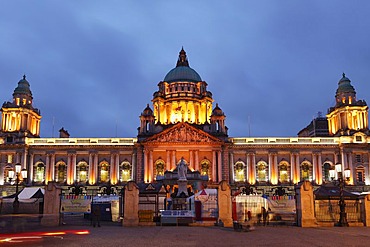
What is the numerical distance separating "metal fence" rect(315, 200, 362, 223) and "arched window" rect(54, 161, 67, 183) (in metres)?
52.5

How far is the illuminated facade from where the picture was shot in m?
78.6

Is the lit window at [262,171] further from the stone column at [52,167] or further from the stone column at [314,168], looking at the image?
the stone column at [52,167]

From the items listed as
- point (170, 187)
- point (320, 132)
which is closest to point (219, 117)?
point (170, 187)

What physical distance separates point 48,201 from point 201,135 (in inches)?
1864

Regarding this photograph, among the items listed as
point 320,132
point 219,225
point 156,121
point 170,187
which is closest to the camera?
point 219,225

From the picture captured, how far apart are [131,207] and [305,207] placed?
12.7 metres

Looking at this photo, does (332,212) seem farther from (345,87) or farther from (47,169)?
(47,169)

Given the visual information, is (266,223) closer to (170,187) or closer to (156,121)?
(170,187)

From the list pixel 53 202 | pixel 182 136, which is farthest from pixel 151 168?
pixel 53 202

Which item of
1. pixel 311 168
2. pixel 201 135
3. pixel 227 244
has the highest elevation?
pixel 201 135

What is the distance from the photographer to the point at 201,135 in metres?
78.9

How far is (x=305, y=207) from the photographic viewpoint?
3228 cm

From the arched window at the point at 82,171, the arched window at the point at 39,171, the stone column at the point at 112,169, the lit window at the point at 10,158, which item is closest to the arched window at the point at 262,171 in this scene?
the stone column at the point at 112,169

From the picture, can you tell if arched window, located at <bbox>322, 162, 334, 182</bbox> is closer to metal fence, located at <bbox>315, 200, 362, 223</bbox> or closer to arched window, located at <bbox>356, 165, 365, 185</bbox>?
arched window, located at <bbox>356, 165, 365, 185</bbox>
